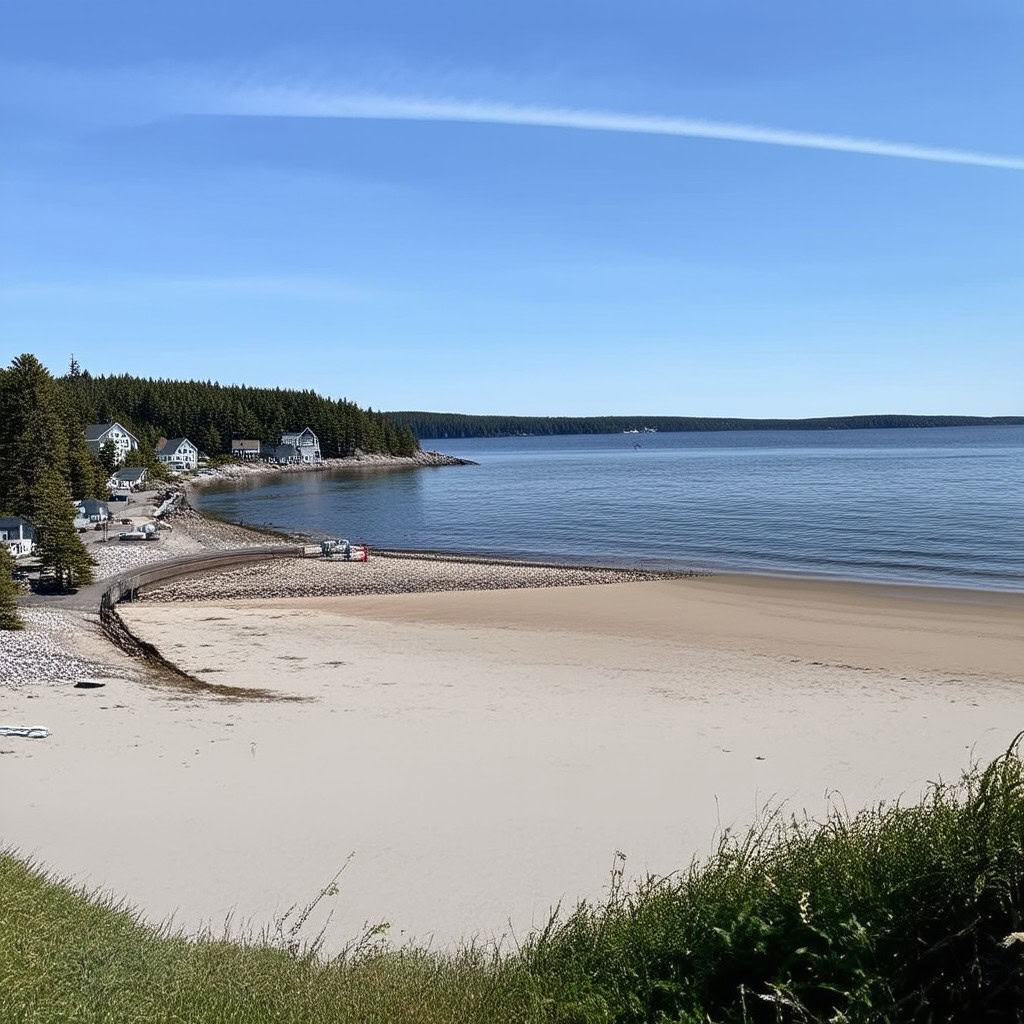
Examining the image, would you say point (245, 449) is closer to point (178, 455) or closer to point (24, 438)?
point (178, 455)

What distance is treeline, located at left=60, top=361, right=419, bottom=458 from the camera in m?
132

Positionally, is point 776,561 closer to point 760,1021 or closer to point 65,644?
point 65,644

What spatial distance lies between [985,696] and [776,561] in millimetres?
23730

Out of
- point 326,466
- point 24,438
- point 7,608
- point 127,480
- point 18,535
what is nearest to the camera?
point 7,608

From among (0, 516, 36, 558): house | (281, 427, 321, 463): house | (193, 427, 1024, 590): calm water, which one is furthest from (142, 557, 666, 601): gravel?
(281, 427, 321, 463): house

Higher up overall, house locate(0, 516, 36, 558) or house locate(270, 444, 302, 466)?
house locate(270, 444, 302, 466)

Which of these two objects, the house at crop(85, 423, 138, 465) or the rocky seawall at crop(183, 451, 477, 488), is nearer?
the house at crop(85, 423, 138, 465)

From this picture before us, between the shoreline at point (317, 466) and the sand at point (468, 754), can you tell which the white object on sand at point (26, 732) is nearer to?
the sand at point (468, 754)

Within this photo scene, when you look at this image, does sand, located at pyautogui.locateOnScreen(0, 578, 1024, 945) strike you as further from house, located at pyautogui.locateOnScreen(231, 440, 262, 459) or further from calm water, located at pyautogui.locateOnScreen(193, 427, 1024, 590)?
house, located at pyautogui.locateOnScreen(231, 440, 262, 459)

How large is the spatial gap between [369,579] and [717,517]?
28860 mm

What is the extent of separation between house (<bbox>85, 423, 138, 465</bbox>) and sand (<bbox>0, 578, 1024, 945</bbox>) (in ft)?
264

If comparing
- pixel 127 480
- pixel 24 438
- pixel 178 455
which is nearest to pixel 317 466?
pixel 178 455

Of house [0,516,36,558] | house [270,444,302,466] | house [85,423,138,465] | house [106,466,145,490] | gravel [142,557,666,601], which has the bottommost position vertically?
gravel [142,557,666,601]

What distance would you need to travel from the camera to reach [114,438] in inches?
4144
